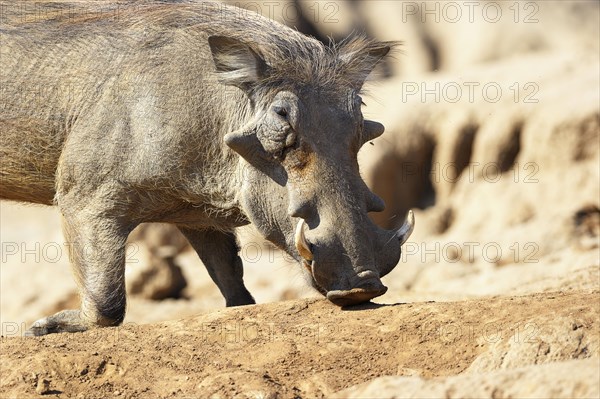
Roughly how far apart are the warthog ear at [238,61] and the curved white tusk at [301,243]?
908 mm

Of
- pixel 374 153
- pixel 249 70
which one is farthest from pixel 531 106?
pixel 249 70

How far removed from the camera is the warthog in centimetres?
575

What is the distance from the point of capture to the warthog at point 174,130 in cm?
575

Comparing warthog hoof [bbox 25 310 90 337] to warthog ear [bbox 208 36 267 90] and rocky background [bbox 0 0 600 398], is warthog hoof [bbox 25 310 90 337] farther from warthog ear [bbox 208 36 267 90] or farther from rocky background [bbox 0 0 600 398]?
warthog ear [bbox 208 36 267 90]

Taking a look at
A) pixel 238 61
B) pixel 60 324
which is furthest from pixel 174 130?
pixel 60 324

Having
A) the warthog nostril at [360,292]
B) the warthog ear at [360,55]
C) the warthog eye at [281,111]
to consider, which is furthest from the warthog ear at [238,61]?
the warthog nostril at [360,292]

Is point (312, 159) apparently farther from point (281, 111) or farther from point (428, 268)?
point (428, 268)

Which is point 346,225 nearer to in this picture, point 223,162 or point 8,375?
point 223,162

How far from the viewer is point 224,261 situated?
21.8 ft

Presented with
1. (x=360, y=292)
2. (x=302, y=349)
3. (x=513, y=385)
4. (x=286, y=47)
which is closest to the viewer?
(x=513, y=385)

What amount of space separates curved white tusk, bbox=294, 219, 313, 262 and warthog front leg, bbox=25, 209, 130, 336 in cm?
105

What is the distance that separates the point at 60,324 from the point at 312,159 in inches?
60.0

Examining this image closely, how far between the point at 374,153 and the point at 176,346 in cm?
822

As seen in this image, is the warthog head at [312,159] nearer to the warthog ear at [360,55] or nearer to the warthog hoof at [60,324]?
the warthog ear at [360,55]
